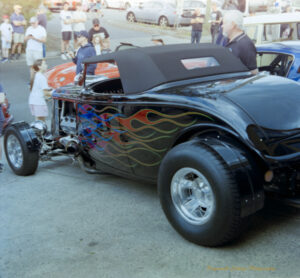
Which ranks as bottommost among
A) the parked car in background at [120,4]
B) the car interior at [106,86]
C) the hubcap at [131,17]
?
the car interior at [106,86]

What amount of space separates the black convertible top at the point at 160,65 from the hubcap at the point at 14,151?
187cm

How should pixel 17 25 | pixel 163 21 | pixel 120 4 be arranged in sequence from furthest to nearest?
1. pixel 120 4
2. pixel 163 21
3. pixel 17 25

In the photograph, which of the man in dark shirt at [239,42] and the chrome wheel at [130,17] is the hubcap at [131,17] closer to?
the chrome wheel at [130,17]

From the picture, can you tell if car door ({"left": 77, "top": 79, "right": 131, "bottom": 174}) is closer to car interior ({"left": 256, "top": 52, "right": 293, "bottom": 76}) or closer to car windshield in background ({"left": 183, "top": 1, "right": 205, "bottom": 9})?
car interior ({"left": 256, "top": 52, "right": 293, "bottom": 76})

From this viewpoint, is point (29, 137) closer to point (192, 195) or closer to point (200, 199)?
point (192, 195)

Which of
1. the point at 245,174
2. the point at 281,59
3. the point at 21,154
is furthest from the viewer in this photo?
the point at 281,59

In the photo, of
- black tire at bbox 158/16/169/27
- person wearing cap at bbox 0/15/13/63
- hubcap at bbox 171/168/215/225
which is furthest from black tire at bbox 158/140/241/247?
black tire at bbox 158/16/169/27

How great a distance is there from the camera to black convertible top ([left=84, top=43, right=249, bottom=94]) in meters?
4.51

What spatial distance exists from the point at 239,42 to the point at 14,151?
343 centimetres

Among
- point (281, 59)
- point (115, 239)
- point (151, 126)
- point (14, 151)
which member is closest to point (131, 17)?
point (281, 59)

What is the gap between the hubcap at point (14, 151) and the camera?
6102mm

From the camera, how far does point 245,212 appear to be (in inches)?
135

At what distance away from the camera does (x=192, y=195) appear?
152 inches

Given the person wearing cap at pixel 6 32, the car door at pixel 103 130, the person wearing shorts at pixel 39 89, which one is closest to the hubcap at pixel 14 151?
the car door at pixel 103 130
